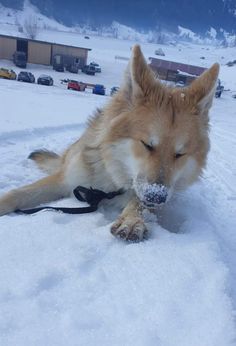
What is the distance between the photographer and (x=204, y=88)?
3.53m

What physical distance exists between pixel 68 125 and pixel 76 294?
7.50m

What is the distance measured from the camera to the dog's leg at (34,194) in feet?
11.5

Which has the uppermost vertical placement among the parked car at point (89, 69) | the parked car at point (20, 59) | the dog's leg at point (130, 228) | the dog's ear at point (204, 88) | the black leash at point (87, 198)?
the dog's ear at point (204, 88)

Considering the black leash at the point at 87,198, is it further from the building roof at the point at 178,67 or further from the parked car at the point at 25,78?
the building roof at the point at 178,67

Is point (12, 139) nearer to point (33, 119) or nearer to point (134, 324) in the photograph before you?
point (33, 119)

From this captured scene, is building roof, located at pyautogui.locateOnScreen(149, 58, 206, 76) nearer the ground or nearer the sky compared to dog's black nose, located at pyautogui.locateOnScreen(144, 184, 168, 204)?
nearer the ground

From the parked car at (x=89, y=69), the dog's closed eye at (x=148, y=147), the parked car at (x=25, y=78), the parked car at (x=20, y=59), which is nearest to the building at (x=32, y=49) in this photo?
the parked car at (x=20, y=59)

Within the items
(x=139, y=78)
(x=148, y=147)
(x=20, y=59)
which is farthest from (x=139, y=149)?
(x=20, y=59)

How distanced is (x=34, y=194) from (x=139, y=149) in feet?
3.82

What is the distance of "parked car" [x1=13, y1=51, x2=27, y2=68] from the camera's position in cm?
4894

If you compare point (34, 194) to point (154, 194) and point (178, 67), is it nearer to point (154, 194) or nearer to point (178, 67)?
point (154, 194)

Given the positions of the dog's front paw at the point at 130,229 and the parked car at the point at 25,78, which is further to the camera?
the parked car at the point at 25,78

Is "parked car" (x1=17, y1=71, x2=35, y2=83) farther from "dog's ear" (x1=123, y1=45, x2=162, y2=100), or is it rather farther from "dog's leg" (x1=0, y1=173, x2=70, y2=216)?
"dog's ear" (x1=123, y1=45, x2=162, y2=100)

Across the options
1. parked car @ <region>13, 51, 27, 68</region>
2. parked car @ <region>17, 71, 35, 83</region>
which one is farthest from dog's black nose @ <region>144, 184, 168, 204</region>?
parked car @ <region>13, 51, 27, 68</region>
